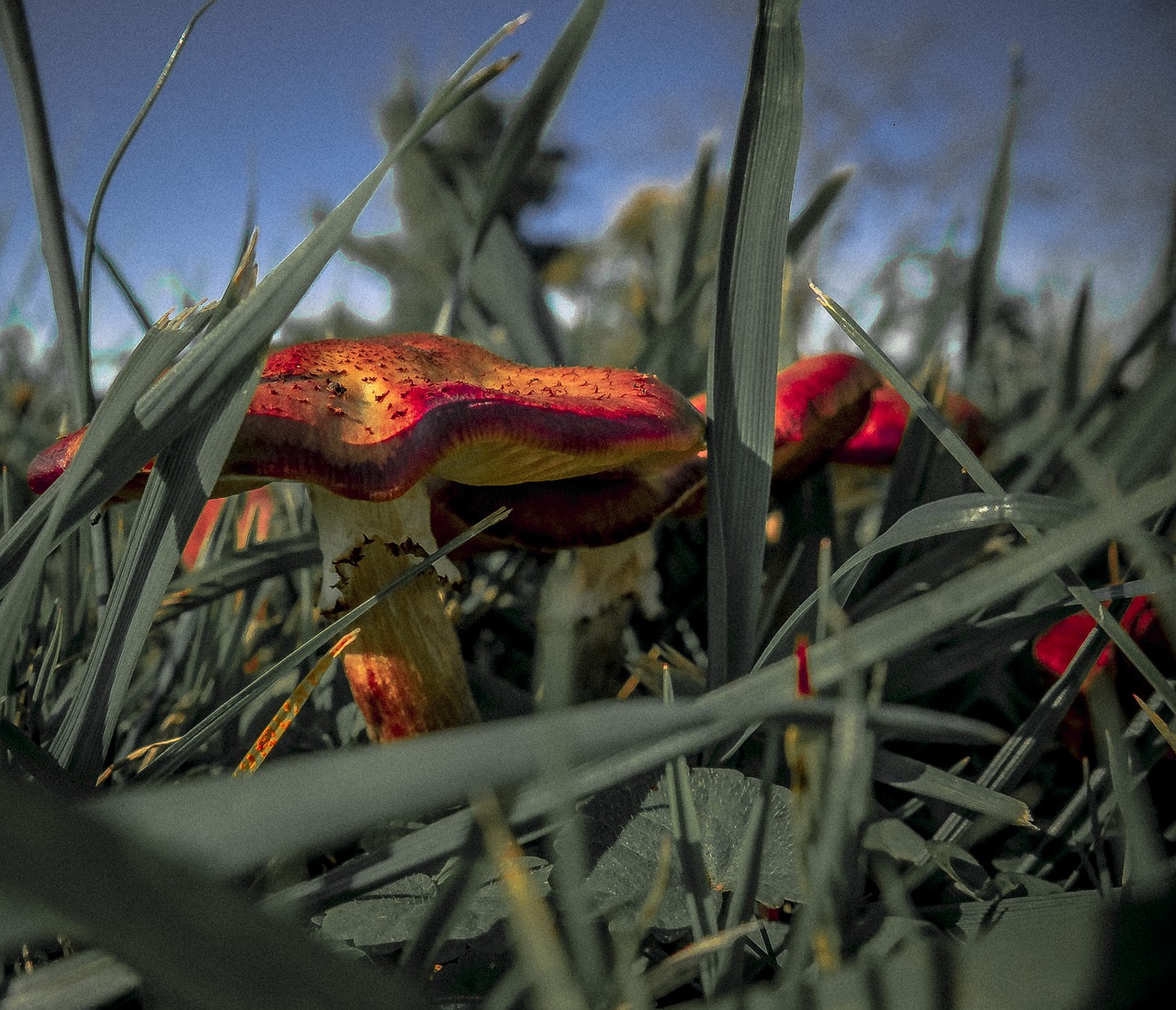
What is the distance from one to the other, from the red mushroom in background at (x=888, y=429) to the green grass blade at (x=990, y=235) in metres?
0.20

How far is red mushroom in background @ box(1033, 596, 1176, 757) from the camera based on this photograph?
652mm

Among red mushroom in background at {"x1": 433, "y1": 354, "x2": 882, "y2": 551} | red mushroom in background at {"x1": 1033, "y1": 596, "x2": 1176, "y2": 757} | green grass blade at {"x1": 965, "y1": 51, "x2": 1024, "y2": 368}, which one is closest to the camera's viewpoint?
red mushroom in background at {"x1": 1033, "y1": 596, "x2": 1176, "y2": 757}

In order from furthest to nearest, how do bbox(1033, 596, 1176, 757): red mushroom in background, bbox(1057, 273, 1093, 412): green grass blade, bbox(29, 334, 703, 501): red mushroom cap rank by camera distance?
bbox(1057, 273, 1093, 412): green grass blade, bbox(1033, 596, 1176, 757): red mushroom in background, bbox(29, 334, 703, 501): red mushroom cap

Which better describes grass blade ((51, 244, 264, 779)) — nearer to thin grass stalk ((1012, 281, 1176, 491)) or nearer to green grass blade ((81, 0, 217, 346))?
green grass blade ((81, 0, 217, 346))

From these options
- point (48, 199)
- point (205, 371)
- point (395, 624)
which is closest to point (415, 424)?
point (205, 371)

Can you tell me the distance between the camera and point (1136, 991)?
201mm

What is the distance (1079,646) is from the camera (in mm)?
647

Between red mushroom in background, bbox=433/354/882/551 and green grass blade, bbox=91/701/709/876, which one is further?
red mushroom in background, bbox=433/354/882/551

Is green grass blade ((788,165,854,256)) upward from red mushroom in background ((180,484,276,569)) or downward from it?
upward

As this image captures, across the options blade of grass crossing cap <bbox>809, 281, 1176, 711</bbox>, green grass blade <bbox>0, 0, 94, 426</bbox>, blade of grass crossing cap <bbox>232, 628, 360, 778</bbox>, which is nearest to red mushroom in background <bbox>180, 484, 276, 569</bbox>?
green grass blade <bbox>0, 0, 94, 426</bbox>

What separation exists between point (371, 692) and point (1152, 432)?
0.68 meters

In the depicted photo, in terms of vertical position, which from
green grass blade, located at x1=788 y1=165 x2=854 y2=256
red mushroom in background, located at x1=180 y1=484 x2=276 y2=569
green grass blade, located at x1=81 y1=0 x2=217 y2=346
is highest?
green grass blade, located at x1=81 y1=0 x2=217 y2=346

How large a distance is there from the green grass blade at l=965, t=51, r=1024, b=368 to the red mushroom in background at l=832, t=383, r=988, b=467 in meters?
0.20

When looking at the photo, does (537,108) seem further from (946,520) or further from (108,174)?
(946,520)
